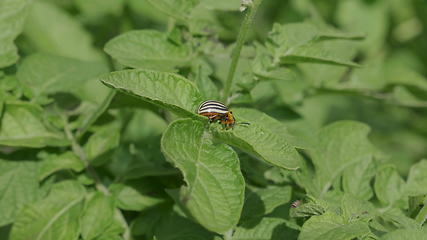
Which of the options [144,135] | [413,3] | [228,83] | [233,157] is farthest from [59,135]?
[413,3]

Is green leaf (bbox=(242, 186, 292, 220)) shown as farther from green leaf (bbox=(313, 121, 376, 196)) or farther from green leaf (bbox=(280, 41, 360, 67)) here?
green leaf (bbox=(280, 41, 360, 67))

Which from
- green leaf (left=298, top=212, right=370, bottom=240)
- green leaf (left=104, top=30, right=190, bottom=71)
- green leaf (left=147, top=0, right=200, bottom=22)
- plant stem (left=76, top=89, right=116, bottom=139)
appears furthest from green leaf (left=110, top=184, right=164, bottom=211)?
green leaf (left=298, top=212, right=370, bottom=240)

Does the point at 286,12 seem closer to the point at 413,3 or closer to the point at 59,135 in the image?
the point at 413,3

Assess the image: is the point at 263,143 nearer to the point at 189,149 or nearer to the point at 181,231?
the point at 189,149

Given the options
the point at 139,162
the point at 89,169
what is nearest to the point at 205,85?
the point at 139,162

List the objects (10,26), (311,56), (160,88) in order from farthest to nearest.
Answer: (10,26)
(311,56)
(160,88)
